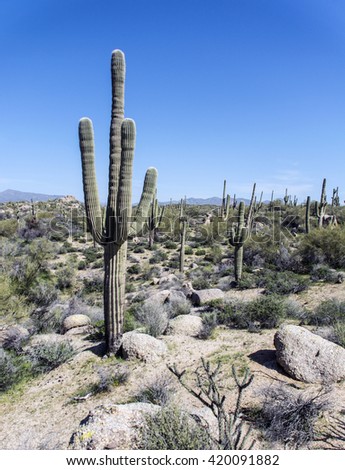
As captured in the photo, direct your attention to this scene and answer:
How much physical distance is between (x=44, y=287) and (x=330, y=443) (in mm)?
11535

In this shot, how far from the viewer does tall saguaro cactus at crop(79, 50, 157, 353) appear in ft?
21.8

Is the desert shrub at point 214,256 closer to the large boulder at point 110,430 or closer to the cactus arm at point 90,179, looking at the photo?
the cactus arm at point 90,179

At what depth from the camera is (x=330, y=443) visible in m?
4.00

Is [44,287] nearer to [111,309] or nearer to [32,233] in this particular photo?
[111,309]

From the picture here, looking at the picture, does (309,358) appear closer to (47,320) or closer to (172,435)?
(172,435)

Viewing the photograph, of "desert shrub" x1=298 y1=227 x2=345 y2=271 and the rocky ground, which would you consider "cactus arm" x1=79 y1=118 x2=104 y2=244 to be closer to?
the rocky ground

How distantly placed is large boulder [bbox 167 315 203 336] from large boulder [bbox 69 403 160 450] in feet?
12.9

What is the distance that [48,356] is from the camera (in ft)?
22.3

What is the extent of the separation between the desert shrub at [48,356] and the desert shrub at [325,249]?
44.4 ft

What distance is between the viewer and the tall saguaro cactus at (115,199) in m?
6.66

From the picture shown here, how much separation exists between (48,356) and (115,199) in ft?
12.1

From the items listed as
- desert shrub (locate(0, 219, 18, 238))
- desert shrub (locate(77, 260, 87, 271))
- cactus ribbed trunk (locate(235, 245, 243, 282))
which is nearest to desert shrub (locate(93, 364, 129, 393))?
cactus ribbed trunk (locate(235, 245, 243, 282))

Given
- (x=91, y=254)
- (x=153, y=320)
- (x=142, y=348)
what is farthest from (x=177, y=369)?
(x=91, y=254)

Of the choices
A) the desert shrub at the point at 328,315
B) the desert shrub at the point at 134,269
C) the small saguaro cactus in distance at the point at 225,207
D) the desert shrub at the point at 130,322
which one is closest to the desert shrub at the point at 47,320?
the desert shrub at the point at 130,322
